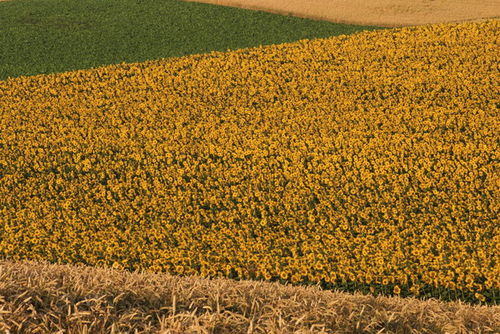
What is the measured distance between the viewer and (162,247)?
732 centimetres

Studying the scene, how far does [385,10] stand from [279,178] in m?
16.2

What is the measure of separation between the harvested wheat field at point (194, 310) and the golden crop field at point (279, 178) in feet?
11.7

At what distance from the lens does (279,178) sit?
25.2 ft

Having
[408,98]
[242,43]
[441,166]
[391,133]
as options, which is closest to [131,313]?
[441,166]

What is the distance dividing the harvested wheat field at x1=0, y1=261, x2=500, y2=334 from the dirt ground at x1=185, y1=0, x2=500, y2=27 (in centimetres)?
1889

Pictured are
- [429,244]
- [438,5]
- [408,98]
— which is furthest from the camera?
→ [438,5]

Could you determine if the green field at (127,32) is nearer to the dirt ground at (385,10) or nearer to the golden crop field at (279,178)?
the dirt ground at (385,10)

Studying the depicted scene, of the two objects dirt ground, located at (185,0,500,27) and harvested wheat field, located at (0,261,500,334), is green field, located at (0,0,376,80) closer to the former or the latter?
dirt ground, located at (185,0,500,27)

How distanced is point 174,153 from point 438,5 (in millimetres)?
16777

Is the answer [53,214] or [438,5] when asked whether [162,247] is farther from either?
[438,5]

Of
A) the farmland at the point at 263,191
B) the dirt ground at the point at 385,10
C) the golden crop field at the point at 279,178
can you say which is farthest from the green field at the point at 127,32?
the golden crop field at the point at 279,178

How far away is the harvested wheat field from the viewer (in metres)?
2.33

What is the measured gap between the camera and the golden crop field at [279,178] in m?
6.64

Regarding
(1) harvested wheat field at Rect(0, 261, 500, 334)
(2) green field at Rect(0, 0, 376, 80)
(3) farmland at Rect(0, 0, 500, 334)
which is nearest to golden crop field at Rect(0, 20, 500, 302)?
(3) farmland at Rect(0, 0, 500, 334)
